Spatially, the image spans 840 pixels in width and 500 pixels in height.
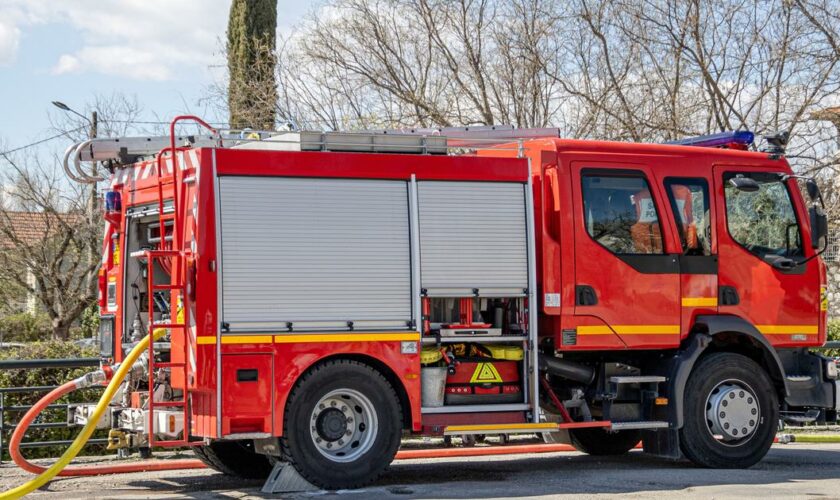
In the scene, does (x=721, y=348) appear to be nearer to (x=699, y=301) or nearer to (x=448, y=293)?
(x=699, y=301)

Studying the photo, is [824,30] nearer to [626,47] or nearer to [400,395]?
[626,47]

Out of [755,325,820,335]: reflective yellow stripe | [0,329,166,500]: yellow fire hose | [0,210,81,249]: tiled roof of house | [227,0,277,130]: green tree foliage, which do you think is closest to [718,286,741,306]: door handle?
[755,325,820,335]: reflective yellow stripe

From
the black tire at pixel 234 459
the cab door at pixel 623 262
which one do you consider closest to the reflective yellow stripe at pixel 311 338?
the cab door at pixel 623 262

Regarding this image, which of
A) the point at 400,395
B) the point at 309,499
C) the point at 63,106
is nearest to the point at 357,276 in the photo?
the point at 400,395

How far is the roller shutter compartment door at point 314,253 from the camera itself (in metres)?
9.49

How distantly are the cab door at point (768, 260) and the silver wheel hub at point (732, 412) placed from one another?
23.8 inches

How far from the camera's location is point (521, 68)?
781 inches

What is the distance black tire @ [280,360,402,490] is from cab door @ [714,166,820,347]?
3561mm

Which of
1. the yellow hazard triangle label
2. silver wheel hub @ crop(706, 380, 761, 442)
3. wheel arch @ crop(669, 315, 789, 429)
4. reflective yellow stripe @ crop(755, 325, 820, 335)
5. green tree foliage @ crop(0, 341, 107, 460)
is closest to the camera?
the yellow hazard triangle label

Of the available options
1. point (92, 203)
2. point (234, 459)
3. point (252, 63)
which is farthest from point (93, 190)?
point (234, 459)

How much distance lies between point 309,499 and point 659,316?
12.4ft

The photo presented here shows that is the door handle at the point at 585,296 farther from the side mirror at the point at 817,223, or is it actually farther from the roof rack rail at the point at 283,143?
the side mirror at the point at 817,223

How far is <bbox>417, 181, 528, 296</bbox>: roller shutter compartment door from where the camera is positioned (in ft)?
33.4

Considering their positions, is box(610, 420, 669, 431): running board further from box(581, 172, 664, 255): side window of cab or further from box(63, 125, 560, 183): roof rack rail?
box(63, 125, 560, 183): roof rack rail
